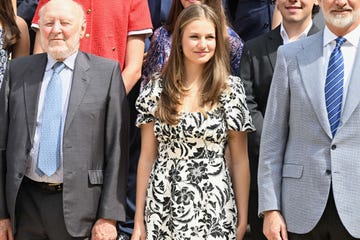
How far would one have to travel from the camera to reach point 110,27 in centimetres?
544

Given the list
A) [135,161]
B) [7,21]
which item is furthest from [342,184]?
[7,21]

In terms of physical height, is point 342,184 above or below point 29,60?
below

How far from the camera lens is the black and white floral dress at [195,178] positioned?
4.42 metres

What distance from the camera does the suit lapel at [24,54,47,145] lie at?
4613 millimetres

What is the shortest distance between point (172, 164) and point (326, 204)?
1.01 metres

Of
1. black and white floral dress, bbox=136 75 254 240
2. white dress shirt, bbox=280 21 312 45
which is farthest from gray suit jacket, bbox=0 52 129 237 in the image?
white dress shirt, bbox=280 21 312 45

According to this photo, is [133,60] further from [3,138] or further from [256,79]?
[3,138]

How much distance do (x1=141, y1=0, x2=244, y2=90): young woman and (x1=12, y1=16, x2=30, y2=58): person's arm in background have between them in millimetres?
936

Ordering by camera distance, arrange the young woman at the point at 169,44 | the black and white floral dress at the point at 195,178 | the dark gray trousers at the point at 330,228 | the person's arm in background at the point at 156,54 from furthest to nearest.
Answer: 1. the person's arm in background at the point at 156,54
2. the young woman at the point at 169,44
3. the black and white floral dress at the point at 195,178
4. the dark gray trousers at the point at 330,228

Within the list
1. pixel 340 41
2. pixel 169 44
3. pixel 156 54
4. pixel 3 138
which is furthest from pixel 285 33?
pixel 3 138

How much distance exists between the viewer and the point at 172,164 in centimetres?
451

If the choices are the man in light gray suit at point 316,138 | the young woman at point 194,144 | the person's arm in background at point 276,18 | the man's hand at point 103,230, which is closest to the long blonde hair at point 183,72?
the young woman at point 194,144

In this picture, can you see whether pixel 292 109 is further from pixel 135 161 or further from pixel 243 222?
pixel 135 161

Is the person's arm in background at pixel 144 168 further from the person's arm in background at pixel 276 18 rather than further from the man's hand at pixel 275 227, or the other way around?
the person's arm in background at pixel 276 18
